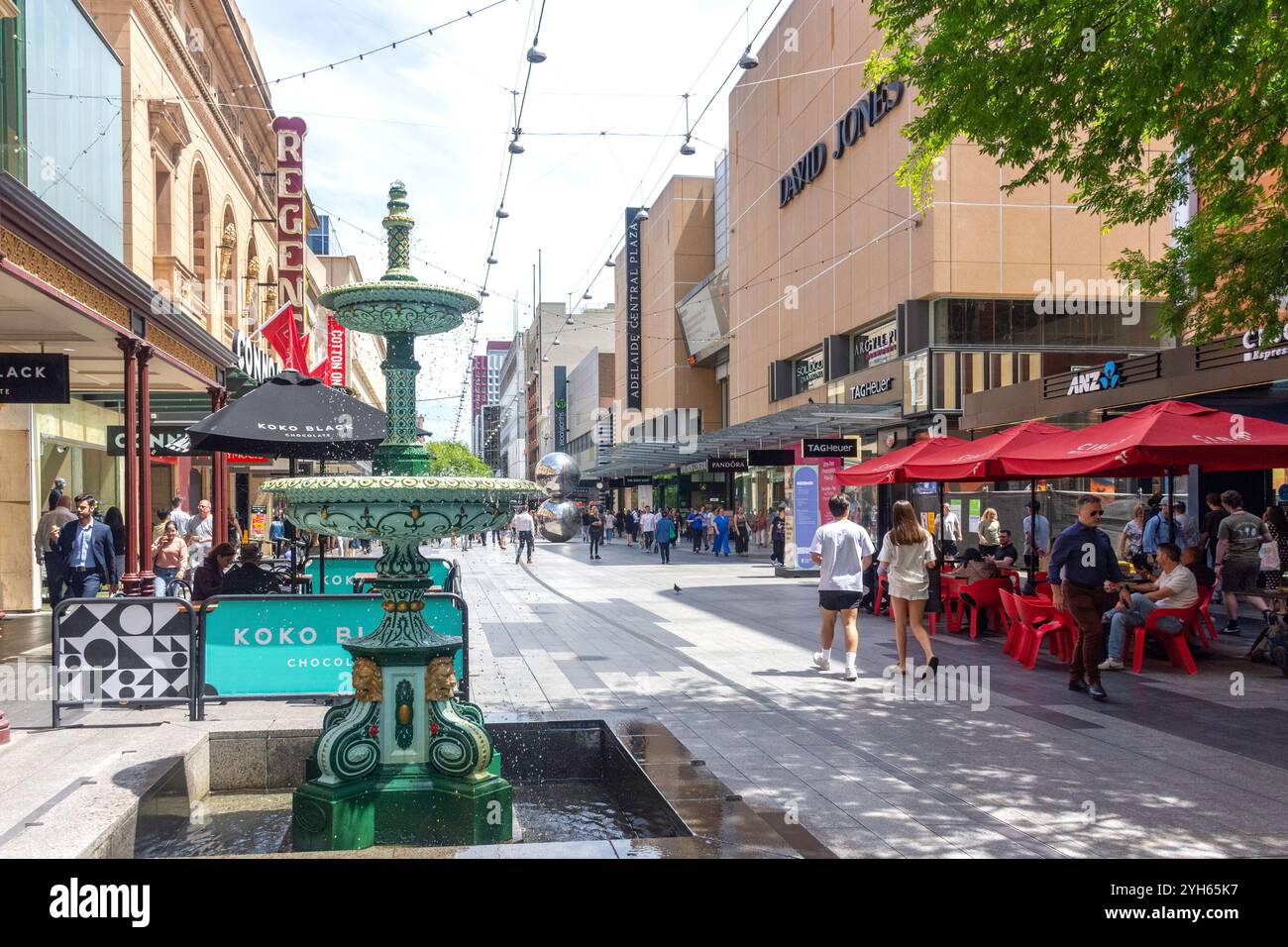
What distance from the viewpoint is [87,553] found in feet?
39.4

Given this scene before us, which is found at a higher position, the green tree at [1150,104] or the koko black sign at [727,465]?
the green tree at [1150,104]

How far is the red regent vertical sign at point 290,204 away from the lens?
26516mm

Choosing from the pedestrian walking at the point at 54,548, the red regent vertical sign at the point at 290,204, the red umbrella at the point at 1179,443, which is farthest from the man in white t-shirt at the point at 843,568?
the red regent vertical sign at the point at 290,204

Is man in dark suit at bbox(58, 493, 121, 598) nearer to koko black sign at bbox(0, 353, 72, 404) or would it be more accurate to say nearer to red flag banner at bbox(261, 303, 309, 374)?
koko black sign at bbox(0, 353, 72, 404)

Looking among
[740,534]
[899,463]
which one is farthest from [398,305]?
[740,534]

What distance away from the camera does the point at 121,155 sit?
15.2 m

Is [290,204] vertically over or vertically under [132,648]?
over

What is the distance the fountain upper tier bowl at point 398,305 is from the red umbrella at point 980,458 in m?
8.65

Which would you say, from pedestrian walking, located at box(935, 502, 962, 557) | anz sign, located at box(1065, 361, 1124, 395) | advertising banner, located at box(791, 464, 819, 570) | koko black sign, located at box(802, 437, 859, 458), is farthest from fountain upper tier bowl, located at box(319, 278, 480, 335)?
advertising banner, located at box(791, 464, 819, 570)

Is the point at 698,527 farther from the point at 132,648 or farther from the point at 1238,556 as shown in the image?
the point at 132,648

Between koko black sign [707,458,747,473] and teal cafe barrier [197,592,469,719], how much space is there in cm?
2687

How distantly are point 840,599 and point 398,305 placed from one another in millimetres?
6012

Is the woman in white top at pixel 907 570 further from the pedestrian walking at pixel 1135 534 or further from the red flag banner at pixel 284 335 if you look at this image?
the red flag banner at pixel 284 335

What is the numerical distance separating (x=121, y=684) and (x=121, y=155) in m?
10.8
